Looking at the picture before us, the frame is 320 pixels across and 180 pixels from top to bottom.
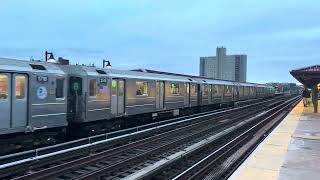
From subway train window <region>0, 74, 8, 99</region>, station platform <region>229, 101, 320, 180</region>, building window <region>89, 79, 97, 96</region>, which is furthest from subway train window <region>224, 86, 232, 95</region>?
subway train window <region>0, 74, 8, 99</region>

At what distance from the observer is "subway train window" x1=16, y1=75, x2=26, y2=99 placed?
1403 centimetres

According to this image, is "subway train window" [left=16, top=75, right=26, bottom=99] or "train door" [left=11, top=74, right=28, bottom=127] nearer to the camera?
"train door" [left=11, top=74, right=28, bottom=127]

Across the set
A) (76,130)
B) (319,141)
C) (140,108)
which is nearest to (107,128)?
(76,130)

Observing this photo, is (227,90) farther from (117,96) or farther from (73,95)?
(73,95)

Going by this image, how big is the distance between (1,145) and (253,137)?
12.3m

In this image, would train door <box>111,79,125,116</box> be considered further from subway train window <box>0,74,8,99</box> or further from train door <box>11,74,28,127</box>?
subway train window <box>0,74,8,99</box>

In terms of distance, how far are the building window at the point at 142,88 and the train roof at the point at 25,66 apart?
7699mm

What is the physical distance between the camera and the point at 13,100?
1374cm

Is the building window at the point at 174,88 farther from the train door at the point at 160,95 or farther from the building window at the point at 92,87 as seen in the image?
the building window at the point at 92,87

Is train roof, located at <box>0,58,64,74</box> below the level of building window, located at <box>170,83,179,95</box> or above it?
above

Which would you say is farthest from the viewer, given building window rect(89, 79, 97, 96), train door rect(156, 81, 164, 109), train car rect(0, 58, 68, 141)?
train door rect(156, 81, 164, 109)

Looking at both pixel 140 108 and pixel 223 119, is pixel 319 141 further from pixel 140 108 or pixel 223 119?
pixel 223 119

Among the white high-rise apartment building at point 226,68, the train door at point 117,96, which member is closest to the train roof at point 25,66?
the train door at point 117,96

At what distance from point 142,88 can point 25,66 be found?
34.2 feet
